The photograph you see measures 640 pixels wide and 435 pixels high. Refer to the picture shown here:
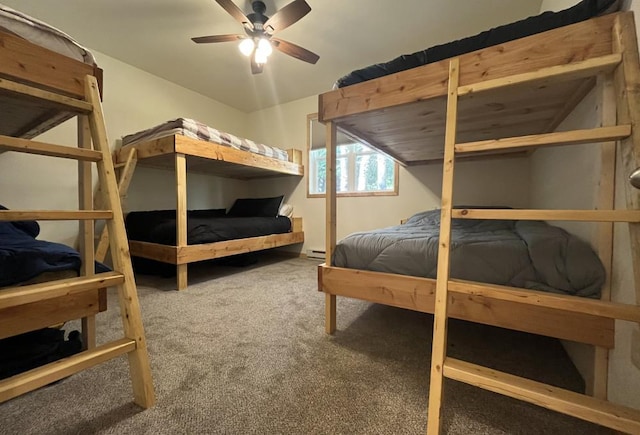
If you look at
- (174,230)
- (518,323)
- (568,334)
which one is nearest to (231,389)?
(518,323)

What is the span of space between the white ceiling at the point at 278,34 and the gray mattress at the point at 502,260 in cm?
205

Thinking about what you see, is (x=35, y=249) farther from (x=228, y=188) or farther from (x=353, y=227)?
(x=228, y=188)

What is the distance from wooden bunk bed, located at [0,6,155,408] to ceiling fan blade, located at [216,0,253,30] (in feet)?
3.68

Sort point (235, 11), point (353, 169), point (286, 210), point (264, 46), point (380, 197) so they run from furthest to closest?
point (286, 210) < point (353, 169) < point (380, 197) < point (264, 46) < point (235, 11)

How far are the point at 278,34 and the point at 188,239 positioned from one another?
213cm

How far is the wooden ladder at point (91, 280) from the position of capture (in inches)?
28.6

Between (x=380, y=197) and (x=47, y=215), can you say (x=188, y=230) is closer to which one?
(x=47, y=215)

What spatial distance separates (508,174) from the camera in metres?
2.57

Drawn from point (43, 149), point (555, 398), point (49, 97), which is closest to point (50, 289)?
A: point (43, 149)

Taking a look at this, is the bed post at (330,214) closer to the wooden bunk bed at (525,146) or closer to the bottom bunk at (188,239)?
the wooden bunk bed at (525,146)

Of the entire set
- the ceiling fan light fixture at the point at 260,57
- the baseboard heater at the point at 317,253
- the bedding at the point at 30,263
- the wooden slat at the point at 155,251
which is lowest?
the baseboard heater at the point at 317,253

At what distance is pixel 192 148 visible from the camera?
2.26 meters

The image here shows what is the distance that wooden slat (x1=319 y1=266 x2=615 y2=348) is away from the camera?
0.81m

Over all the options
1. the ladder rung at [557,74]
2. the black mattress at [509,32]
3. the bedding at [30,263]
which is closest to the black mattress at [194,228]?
the bedding at [30,263]
